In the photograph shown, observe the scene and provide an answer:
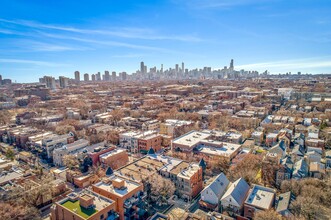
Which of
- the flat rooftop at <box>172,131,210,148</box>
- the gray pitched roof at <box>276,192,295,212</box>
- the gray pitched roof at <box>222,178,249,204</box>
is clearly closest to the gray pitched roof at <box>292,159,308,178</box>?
the gray pitched roof at <box>276,192,295,212</box>

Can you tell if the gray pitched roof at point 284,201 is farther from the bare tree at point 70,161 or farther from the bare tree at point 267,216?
the bare tree at point 70,161

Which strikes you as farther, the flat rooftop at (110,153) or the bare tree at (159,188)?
the flat rooftop at (110,153)

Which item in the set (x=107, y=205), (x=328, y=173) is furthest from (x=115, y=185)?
(x=328, y=173)

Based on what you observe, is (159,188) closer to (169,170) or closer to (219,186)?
(169,170)

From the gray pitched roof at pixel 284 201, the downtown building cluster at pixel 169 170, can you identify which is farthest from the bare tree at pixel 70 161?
the gray pitched roof at pixel 284 201

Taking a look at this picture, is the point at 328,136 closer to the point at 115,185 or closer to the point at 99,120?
the point at 115,185

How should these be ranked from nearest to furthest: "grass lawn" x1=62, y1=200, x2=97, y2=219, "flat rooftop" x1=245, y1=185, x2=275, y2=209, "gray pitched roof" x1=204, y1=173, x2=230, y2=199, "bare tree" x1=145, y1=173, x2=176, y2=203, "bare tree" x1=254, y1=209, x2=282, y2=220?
"bare tree" x1=254, y1=209, x2=282, y2=220, "grass lawn" x1=62, y1=200, x2=97, y2=219, "flat rooftop" x1=245, y1=185, x2=275, y2=209, "gray pitched roof" x1=204, y1=173, x2=230, y2=199, "bare tree" x1=145, y1=173, x2=176, y2=203

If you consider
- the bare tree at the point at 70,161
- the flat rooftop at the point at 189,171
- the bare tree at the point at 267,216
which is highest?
the flat rooftop at the point at 189,171

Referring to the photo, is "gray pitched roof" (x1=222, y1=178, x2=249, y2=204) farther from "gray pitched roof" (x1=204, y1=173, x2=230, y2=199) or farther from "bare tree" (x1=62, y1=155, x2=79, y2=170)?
"bare tree" (x1=62, y1=155, x2=79, y2=170)
